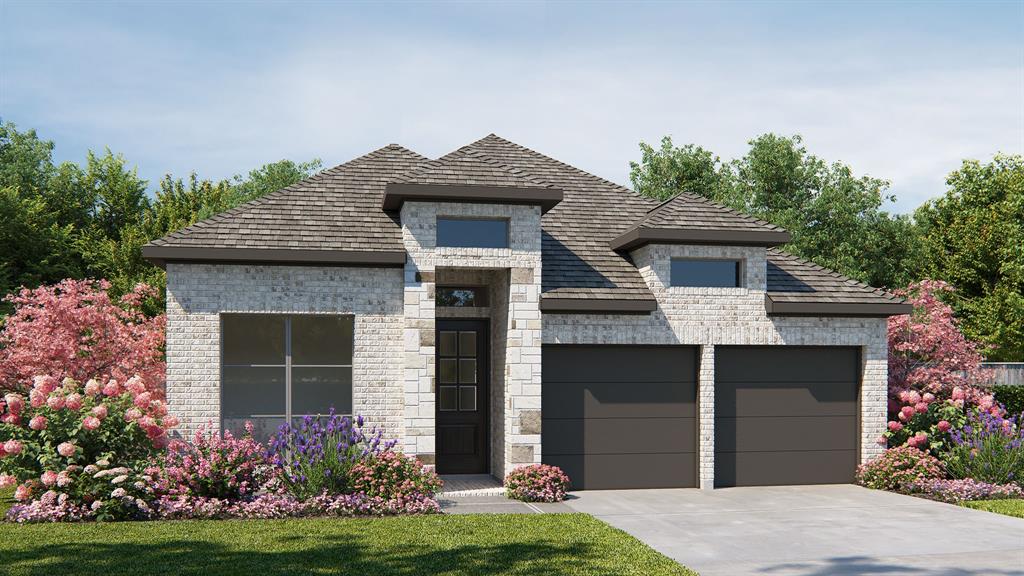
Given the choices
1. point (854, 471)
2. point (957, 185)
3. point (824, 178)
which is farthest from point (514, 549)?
point (957, 185)

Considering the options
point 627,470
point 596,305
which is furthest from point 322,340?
point 627,470

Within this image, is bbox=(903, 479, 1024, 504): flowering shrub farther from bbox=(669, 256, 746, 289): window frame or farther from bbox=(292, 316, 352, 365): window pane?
bbox=(292, 316, 352, 365): window pane

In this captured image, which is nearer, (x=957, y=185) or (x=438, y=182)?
(x=438, y=182)

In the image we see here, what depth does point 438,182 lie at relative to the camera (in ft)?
48.1

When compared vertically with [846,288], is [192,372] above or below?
below

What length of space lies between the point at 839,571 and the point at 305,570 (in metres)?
5.68

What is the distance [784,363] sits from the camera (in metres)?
16.6

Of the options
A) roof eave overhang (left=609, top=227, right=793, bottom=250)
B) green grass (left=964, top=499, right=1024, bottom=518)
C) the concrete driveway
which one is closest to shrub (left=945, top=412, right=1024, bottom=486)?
green grass (left=964, top=499, right=1024, bottom=518)

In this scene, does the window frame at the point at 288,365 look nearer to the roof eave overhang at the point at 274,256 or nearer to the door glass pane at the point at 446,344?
the roof eave overhang at the point at 274,256

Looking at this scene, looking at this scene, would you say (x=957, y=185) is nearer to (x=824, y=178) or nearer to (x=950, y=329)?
(x=824, y=178)

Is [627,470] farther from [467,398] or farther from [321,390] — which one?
[321,390]

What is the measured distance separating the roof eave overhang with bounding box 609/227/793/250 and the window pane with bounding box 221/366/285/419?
681 centimetres

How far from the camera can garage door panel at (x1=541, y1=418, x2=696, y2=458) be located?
15562 mm

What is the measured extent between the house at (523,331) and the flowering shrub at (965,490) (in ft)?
5.56
